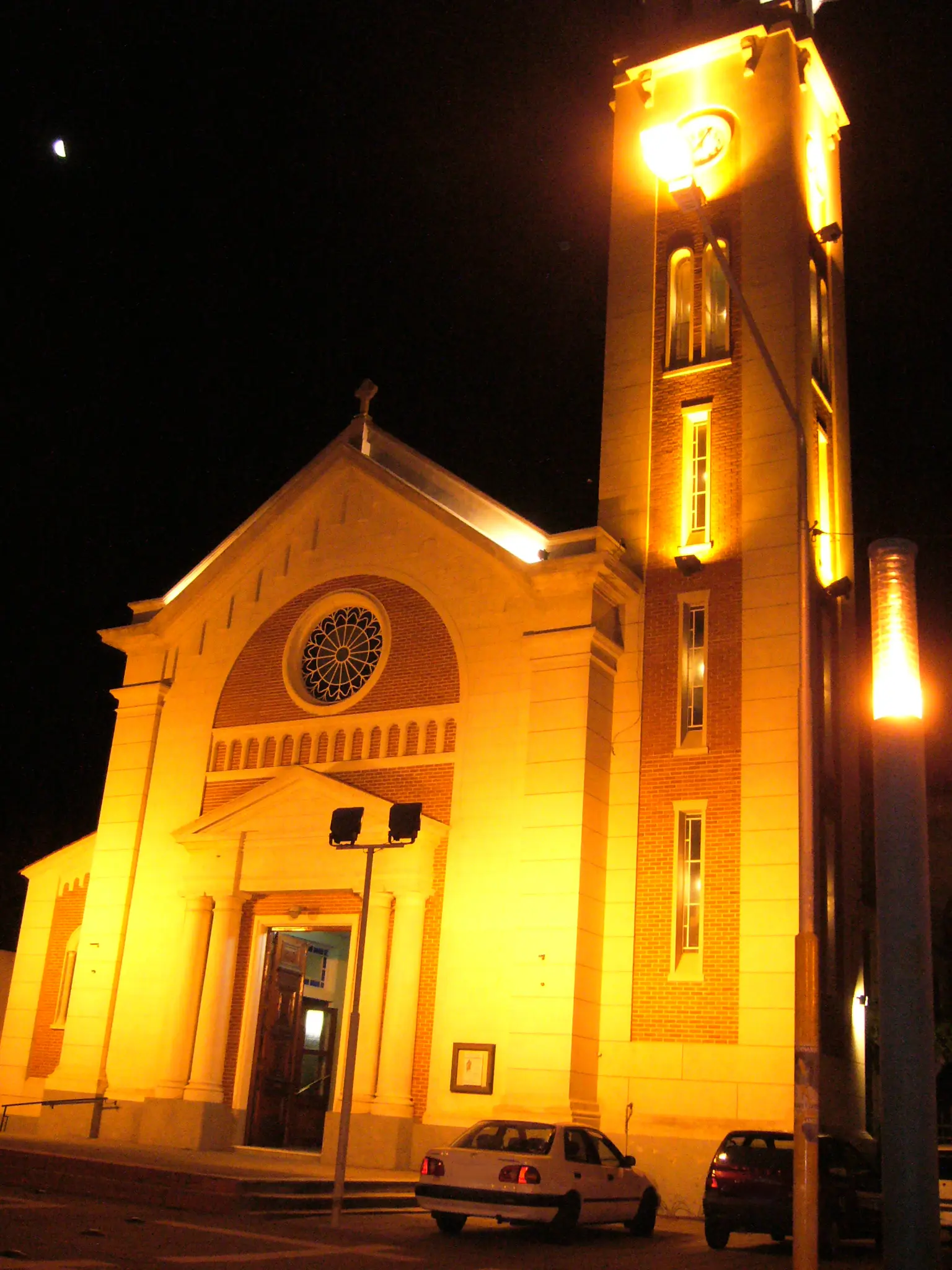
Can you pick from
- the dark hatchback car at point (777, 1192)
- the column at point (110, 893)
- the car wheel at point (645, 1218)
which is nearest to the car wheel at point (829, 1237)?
the dark hatchback car at point (777, 1192)

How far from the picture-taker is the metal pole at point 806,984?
11633 millimetres

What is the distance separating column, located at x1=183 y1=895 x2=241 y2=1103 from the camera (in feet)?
74.4

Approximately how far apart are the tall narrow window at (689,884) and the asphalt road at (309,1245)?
15.0 ft

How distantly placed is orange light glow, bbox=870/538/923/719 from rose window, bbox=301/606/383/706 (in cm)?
1332

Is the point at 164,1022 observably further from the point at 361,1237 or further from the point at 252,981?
the point at 361,1237

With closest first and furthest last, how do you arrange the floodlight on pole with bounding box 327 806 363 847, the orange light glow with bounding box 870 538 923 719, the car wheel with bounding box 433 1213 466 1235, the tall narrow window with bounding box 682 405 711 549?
A: the orange light glow with bounding box 870 538 923 719, the car wheel with bounding box 433 1213 466 1235, the floodlight on pole with bounding box 327 806 363 847, the tall narrow window with bounding box 682 405 711 549

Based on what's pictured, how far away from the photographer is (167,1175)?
54.6 feet

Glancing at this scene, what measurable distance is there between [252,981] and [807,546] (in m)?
13.6

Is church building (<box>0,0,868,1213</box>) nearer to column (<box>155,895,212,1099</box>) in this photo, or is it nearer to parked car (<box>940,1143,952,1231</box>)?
column (<box>155,895,212,1099</box>)

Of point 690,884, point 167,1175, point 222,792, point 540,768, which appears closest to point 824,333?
point 540,768

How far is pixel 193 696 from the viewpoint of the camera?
26469mm

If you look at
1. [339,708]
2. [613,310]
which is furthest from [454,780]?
[613,310]

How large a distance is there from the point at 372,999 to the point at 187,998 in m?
3.78

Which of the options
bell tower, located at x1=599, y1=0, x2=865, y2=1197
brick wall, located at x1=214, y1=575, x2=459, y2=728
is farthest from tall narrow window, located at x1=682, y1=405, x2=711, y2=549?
brick wall, located at x1=214, y1=575, x2=459, y2=728
